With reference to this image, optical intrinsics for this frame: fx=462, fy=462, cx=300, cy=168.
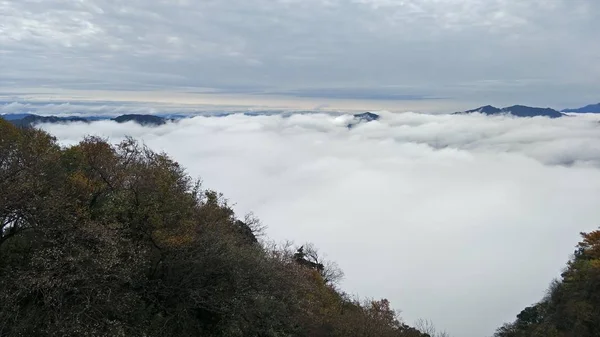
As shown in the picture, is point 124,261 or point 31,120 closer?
point 124,261

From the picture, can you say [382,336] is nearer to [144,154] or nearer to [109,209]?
[109,209]

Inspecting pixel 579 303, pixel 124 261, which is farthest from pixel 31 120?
pixel 579 303

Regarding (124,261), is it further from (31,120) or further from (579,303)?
(31,120)

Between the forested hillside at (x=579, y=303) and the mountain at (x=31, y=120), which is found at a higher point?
the mountain at (x=31, y=120)

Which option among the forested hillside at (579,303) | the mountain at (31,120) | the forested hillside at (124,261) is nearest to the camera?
the forested hillside at (124,261)

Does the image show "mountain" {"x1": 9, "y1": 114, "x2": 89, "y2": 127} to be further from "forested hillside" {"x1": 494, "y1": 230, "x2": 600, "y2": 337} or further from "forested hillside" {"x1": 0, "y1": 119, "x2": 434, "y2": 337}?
"forested hillside" {"x1": 494, "y1": 230, "x2": 600, "y2": 337}

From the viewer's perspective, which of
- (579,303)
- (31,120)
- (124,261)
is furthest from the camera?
(31,120)

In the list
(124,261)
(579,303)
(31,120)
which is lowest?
(579,303)

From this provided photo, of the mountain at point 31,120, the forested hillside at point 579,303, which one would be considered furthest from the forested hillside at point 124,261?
the forested hillside at point 579,303

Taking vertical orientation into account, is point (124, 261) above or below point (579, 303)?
above

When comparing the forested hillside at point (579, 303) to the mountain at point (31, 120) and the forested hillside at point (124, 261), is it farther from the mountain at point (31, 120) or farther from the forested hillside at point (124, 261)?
the mountain at point (31, 120)
